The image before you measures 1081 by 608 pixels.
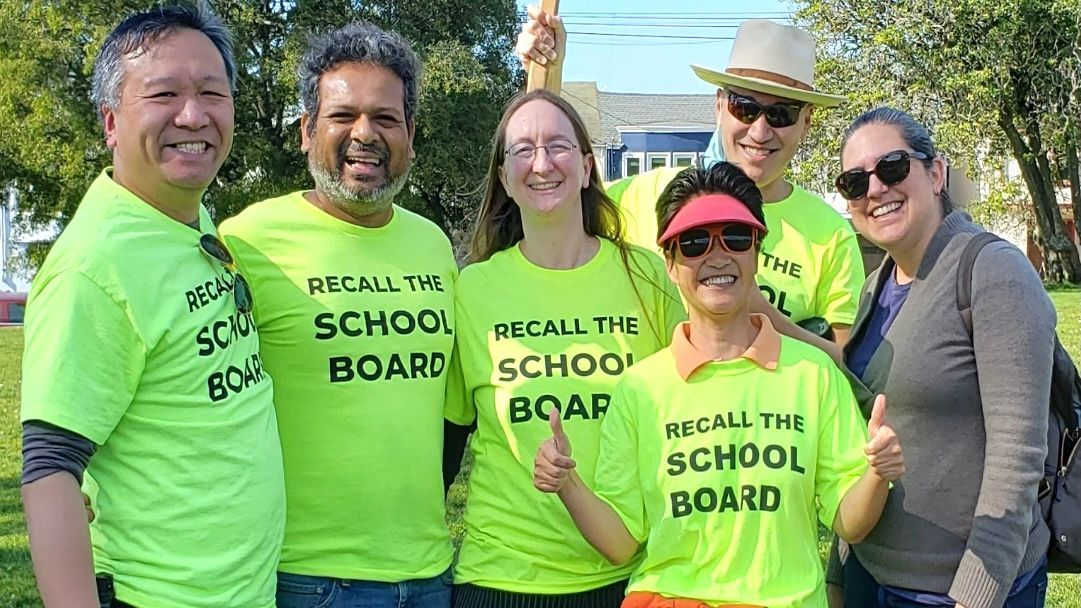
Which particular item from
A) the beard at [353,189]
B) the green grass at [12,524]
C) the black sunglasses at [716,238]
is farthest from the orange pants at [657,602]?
the green grass at [12,524]

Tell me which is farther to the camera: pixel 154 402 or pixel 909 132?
pixel 909 132

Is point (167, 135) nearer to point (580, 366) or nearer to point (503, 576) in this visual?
point (580, 366)

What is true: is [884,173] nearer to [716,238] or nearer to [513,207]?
[716,238]

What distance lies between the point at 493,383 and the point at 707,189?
86 cm

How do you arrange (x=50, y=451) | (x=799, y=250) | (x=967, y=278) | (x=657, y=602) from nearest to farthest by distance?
(x=50, y=451) < (x=657, y=602) < (x=967, y=278) < (x=799, y=250)

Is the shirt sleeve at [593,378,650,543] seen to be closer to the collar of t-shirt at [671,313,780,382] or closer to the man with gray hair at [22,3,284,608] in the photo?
the collar of t-shirt at [671,313,780,382]

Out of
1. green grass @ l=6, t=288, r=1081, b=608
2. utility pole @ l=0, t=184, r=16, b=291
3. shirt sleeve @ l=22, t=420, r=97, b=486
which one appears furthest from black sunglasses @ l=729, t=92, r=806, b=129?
utility pole @ l=0, t=184, r=16, b=291

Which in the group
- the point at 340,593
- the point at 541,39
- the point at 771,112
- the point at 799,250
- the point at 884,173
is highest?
the point at 541,39

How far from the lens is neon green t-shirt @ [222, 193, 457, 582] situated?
2.92 metres

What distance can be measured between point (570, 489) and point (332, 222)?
1.12 metres

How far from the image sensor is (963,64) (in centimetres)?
2717

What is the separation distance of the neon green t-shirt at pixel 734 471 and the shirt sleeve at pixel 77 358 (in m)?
1.30

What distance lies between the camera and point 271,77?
27.0 meters

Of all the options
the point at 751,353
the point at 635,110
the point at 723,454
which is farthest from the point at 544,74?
the point at 635,110
